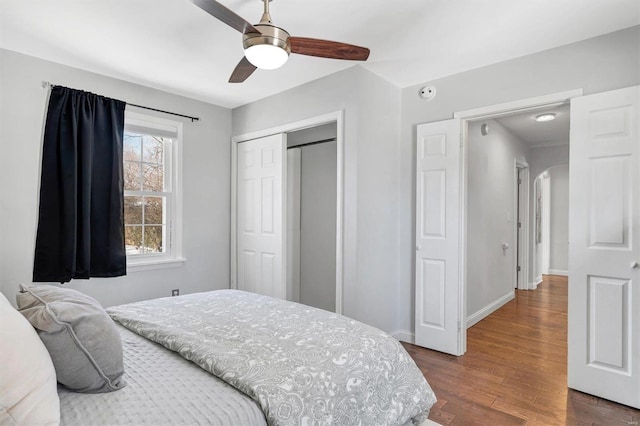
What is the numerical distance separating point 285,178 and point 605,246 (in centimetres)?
275

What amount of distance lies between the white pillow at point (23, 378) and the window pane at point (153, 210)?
2.82 m

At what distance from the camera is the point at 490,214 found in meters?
4.45

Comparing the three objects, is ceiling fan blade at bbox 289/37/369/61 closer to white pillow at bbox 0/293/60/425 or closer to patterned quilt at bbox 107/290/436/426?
patterned quilt at bbox 107/290/436/426

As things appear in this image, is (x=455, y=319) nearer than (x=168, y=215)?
Yes

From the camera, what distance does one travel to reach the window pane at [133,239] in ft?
11.4

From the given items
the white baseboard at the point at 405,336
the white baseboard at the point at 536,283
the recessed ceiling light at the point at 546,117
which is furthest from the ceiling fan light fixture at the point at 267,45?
the white baseboard at the point at 536,283

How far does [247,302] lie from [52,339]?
3.91ft

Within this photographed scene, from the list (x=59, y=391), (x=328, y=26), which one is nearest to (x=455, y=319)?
(x=328, y=26)

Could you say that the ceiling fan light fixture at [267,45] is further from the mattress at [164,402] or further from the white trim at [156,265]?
the white trim at [156,265]

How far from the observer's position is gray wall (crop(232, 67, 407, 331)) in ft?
9.80

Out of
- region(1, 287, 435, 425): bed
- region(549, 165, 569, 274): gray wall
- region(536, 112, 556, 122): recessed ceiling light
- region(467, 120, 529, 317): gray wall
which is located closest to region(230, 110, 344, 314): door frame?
region(1, 287, 435, 425): bed

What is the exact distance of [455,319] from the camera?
3070 millimetres

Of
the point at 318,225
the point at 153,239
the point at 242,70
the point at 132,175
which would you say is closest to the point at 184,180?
the point at 132,175

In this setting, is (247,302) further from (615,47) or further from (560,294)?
(560,294)
